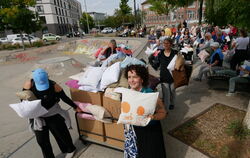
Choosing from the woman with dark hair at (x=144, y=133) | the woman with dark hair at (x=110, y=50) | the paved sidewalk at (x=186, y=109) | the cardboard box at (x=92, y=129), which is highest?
the woman with dark hair at (x=110, y=50)

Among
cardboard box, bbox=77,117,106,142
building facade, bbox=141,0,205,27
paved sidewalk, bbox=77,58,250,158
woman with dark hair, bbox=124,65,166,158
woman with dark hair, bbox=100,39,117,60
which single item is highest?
building facade, bbox=141,0,205,27

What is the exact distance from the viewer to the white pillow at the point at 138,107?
63.5 inches

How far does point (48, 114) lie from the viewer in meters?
2.35

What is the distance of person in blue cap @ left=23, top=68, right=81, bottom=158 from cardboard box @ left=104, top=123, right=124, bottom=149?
1.83ft

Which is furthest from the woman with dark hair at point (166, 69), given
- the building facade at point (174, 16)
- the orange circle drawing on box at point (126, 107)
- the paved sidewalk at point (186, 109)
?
the building facade at point (174, 16)

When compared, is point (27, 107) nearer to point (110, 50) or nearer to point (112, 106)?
point (112, 106)

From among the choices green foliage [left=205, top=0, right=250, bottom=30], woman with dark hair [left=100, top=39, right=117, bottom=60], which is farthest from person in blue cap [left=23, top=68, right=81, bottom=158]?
green foliage [left=205, top=0, right=250, bottom=30]

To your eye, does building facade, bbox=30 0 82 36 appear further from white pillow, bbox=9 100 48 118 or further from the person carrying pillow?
white pillow, bbox=9 100 48 118

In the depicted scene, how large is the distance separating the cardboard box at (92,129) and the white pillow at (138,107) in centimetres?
104

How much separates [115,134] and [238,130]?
84.9 inches

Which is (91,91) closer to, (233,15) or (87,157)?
(87,157)

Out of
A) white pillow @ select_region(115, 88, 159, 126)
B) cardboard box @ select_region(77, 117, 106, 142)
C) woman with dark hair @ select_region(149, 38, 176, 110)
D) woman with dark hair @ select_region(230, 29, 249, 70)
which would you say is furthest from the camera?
woman with dark hair @ select_region(230, 29, 249, 70)

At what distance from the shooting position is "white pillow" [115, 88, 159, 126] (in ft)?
5.29

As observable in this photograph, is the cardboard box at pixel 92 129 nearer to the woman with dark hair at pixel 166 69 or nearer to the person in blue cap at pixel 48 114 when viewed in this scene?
the person in blue cap at pixel 48 114
